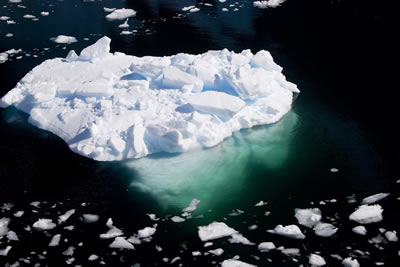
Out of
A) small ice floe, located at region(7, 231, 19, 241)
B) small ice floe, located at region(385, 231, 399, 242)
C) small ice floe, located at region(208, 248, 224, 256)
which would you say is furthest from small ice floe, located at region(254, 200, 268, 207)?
small ice floe, located at region(7, 231, 19, 241)

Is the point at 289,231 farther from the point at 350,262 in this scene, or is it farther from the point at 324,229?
the point at 350,262

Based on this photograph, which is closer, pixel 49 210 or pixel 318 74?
pixel 49 210

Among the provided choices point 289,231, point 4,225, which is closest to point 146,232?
point 289,231

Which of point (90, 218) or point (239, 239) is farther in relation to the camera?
point (90, 218)

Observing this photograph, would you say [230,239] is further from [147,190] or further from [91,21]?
[91,21]

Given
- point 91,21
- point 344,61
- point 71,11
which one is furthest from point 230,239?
point 71,11

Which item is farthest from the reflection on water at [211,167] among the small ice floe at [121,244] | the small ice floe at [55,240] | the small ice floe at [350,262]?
the small ice floe at [350,262]

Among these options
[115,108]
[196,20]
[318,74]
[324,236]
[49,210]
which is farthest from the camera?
[196,20]
